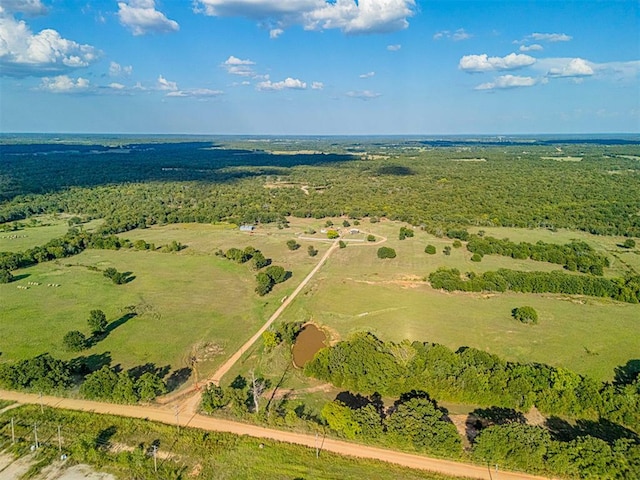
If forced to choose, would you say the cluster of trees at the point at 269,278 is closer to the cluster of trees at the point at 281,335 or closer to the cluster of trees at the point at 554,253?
the cluster of trees at the point at 281,335

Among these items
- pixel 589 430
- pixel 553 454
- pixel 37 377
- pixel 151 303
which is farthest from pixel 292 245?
pixel 553 454

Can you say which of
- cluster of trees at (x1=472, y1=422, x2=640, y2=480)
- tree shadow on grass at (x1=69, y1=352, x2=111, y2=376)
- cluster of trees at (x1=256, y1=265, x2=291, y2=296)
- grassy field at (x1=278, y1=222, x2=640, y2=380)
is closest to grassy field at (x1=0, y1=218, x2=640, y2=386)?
grassy field at (x1=278, y1=222, x2=640, y2=380)

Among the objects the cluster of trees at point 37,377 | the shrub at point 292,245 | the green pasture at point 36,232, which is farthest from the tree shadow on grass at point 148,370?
the green pasture at point 36,232

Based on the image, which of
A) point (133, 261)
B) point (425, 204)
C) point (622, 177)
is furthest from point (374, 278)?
point (622, 177)

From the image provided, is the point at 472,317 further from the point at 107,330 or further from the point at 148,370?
the point at 107,330

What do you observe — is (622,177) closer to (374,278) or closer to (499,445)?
(374,278)
